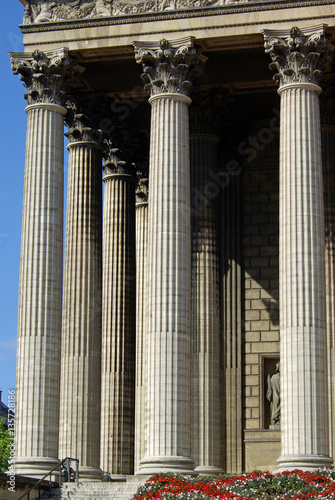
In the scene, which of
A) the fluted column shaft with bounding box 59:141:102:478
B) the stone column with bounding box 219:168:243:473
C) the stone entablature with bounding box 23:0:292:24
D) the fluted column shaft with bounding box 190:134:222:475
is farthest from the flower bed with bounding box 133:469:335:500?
the stone entablature with bounding box 23:0:292:24

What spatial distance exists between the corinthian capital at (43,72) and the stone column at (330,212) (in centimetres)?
1249

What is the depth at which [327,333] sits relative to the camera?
174 ft

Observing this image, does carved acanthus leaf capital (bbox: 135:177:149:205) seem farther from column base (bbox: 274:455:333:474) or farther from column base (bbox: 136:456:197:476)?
column base (bbox: 274:455:333:474)

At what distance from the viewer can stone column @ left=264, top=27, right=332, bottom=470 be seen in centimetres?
4741

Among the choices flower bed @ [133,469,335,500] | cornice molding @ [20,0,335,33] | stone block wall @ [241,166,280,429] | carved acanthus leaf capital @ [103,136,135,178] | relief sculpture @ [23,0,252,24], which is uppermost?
relief sculpture @ [23,0,252,24]

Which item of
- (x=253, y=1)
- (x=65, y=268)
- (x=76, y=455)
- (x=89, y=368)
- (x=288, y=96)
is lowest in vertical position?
(x=76, y=455)

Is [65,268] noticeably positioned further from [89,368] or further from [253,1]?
[253,1]

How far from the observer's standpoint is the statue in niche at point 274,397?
58.4 m

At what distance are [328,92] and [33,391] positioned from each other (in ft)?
65.8

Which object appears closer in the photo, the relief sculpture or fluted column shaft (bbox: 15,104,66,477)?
fluted column shaft (bbox: 15,104,66,477)

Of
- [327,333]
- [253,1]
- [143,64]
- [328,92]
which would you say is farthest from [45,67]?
[327,333]

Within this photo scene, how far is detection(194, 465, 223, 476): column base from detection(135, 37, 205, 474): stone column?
19.9 ft

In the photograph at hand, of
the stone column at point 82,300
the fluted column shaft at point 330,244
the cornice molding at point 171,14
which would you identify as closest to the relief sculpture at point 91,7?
the cornice molding at point 171,14

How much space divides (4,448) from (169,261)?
57193 millimetres
